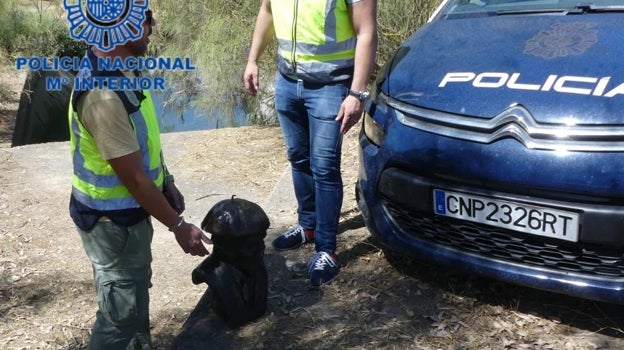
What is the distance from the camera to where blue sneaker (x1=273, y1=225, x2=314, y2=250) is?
3992mm

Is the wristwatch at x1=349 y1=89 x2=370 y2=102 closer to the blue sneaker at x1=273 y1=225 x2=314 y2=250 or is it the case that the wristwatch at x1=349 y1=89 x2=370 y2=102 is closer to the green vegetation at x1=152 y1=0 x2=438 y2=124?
the blue sneaker at x1=273 y1=225 x2=314 y2=250

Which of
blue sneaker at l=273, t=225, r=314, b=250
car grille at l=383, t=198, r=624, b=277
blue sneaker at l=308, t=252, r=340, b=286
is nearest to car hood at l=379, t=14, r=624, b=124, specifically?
car grille at l=383, t=198, r=624, b=277

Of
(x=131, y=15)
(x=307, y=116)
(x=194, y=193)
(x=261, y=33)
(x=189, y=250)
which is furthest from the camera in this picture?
(x=194, y=193)

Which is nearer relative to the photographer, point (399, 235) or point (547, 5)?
point (399, 235)

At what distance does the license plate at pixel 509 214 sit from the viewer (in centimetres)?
271

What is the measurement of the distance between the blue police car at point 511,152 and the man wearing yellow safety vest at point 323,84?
6.6 inches

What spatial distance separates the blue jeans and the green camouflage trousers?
3.39ft

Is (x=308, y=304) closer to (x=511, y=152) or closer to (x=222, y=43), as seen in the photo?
(x=511, y=152)

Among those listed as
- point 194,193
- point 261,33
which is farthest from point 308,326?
point 194,193

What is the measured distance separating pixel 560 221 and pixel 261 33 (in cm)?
191

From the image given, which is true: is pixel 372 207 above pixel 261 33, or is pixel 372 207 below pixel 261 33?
below

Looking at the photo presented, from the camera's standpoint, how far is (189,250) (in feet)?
8.51

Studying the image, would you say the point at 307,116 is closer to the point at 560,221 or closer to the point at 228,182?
the point at 560,221

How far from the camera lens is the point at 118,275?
259cm
